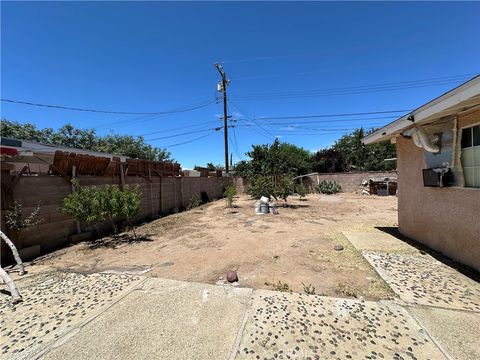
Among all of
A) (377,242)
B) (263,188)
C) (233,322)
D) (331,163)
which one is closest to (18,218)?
(233,322)

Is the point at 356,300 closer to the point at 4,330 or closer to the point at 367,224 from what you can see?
the point at 4,330

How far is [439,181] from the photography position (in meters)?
4.04

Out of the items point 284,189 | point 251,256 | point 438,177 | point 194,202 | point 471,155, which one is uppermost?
point 471,155

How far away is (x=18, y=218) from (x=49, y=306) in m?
2.67

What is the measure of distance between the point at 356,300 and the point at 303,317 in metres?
0.76

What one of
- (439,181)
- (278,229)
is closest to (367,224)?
(278,229)

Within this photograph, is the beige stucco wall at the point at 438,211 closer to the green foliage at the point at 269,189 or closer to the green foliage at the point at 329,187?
the green foliage at the point at 269,189

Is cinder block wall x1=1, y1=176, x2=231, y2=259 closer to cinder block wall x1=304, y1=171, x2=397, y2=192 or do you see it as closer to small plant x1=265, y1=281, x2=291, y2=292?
small plant x1=265, y1=281, x2=291, y2=292

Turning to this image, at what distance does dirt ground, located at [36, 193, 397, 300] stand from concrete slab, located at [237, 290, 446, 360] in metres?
0.38

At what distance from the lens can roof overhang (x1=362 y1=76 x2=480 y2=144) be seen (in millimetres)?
2824

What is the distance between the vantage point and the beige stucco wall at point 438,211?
349 centimetres

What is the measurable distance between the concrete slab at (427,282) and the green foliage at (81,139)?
26.5 metres

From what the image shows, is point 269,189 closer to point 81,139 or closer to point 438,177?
point 438,177

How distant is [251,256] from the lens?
14.3 ft
